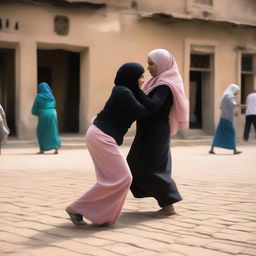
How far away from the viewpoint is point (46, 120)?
12.0m

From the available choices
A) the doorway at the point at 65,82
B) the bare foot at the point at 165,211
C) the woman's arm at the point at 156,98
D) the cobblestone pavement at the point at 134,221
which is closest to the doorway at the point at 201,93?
the doorway at the point at 65,82

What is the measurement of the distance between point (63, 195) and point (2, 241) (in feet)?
6.93

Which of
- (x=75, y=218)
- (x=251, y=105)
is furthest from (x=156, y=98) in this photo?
(x=251, y=105)

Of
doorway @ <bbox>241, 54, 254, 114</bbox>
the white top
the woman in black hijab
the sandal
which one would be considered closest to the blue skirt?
the white top

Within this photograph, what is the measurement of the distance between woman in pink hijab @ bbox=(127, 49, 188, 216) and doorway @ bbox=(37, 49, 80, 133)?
1256cm

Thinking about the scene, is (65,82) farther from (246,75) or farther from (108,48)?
(246,75)

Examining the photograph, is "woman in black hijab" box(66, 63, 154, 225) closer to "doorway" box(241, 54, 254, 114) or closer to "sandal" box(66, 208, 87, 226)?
"sandal" box(66, 208, 87, 226)

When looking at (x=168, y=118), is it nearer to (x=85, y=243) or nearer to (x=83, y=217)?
(x=83, y=217)

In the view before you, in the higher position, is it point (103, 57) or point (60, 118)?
point (103, 57)

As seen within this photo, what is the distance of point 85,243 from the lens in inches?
146

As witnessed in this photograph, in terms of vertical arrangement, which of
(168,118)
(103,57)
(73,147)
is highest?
(103,57)

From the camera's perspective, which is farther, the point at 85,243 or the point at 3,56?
the point at 3,56

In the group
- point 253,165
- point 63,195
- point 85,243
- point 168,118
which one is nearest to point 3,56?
point 253,165

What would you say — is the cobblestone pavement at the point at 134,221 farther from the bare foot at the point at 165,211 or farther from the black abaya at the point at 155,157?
the black abaya at the point at 155,157
